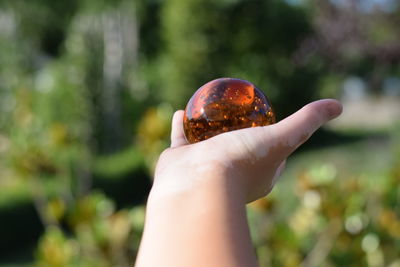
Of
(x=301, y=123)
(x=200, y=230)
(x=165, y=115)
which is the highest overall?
(x=301, y=123)

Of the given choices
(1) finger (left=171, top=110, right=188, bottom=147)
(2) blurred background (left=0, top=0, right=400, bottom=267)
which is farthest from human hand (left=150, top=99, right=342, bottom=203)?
(2) blurred background (left=0, top=0, right=400, bottom=267)

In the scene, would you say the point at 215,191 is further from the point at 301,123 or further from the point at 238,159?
the point at 301,123

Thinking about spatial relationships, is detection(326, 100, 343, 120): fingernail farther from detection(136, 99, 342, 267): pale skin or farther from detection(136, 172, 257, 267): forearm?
detection(136, 172, 257, 267): forearm

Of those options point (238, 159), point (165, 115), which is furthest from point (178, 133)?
point (165, 115)

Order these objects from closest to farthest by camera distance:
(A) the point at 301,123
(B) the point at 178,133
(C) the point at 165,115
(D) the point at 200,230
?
(D) the point at 200,230 < (A) the point at 301,123 < (B) the point at 178,133 < (C) the point at 165,115

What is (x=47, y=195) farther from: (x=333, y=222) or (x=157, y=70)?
(x=157, y=70)

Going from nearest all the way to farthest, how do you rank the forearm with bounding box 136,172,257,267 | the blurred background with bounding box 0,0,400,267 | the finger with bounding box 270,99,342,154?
the forearm with bounding box 136,172,257,267 < the finger with bounding box 270,99,342,154 < the blurred background with bounding box 0,0,400,267

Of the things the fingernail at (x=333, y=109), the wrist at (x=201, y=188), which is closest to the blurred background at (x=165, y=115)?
the fingernail at (x=333, y=109)
